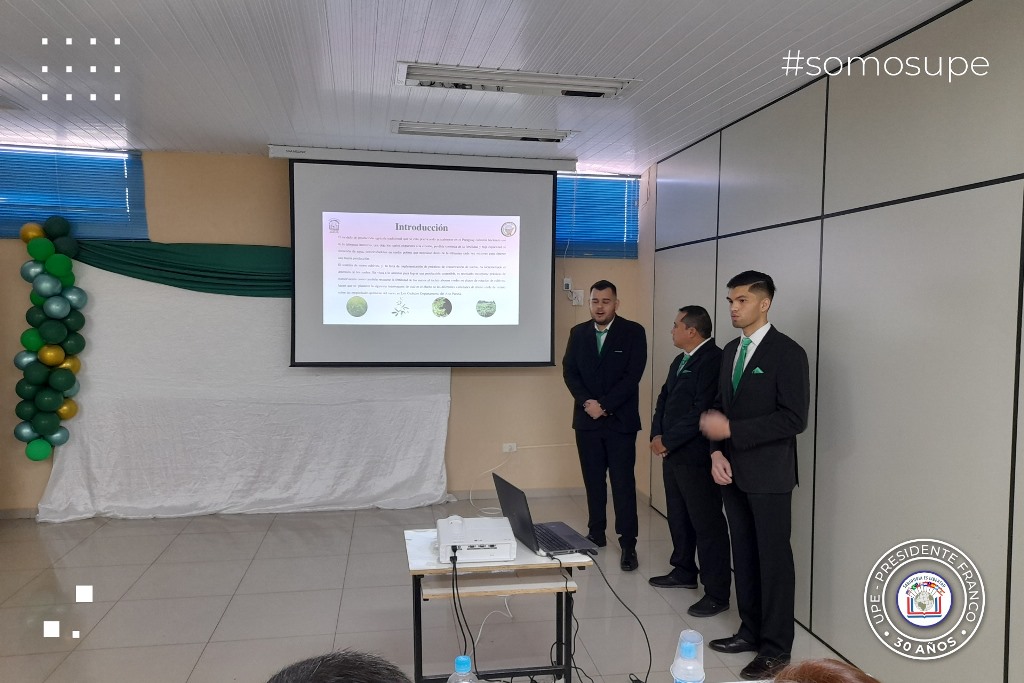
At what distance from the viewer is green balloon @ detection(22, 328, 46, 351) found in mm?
4517

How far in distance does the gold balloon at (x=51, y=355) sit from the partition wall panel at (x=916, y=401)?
493 centimetres

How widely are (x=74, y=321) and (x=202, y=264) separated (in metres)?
0.96

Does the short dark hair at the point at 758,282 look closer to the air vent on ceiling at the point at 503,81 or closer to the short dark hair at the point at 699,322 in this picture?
the short dark hair at the point at 699,322

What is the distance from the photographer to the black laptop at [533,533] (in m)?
2.41

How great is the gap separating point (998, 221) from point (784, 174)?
1309 millimetres

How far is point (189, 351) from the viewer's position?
197 inches

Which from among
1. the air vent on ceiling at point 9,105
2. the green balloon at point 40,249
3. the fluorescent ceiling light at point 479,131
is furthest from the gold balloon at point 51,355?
the fluorescent ceiling light at point 479,131

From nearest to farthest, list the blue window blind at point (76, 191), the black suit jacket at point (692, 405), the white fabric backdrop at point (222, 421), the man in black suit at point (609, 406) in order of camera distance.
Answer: the black suit jacket at point (692, 405) < the man in black suit at point (609, 406) < the blue window blind at point (76, 191) < the white fabric backdrop at point (222, 421)

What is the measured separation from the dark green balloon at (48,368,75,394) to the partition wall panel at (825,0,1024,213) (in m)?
4.96

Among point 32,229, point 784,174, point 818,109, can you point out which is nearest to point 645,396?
point 784,174

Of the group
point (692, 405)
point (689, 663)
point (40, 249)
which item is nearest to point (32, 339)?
point (40, 249)

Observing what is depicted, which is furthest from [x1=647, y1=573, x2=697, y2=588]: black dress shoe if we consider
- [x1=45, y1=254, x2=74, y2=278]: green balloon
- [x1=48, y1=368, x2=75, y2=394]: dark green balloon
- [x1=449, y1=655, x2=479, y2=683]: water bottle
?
[x1=45, y1=254, x2=74, y2=278]: green balloon

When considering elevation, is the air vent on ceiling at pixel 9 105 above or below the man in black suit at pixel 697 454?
above
